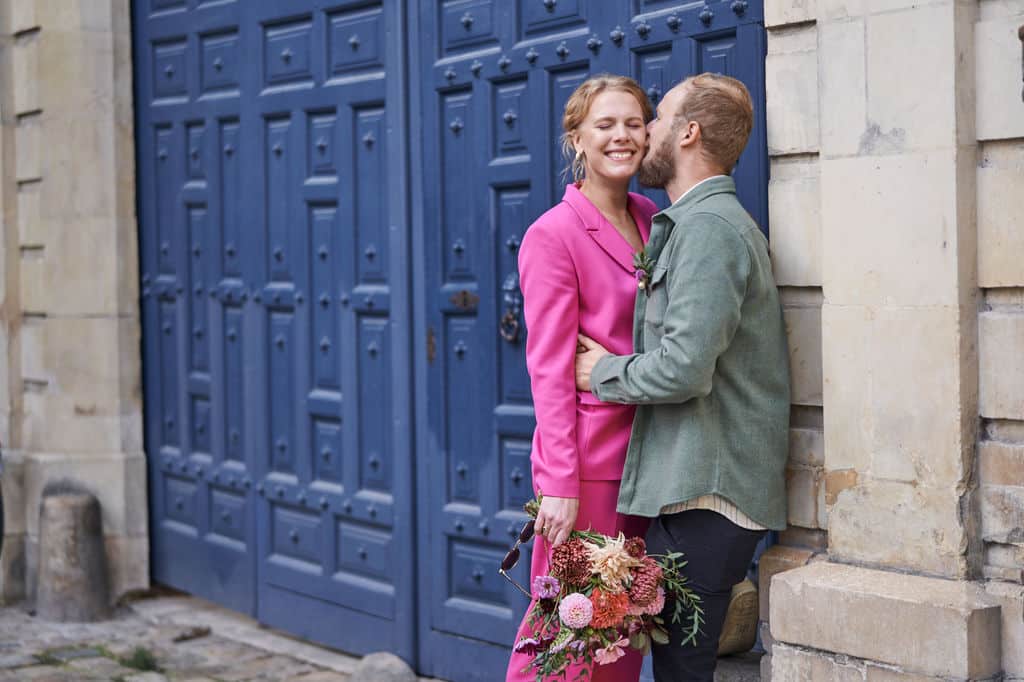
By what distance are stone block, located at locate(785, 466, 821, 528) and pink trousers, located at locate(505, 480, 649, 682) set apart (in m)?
0.41

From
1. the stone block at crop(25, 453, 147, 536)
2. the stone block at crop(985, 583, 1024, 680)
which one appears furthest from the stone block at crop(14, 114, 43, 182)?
the stone block at crop(985, 583, 1024, 680)

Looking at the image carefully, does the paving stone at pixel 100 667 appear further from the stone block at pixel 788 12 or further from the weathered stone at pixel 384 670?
the stone block at pixel 788 12

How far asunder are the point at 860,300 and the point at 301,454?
319cm

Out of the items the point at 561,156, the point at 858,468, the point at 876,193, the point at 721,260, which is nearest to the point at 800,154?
the point at 876,193

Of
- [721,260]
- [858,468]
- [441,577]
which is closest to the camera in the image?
[721,260]

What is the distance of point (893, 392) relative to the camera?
352cm

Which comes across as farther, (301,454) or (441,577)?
(301,454)

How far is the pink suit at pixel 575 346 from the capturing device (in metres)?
3.65

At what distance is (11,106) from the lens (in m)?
7.37

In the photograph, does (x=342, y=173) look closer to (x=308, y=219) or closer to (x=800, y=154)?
(x=308, y=219)

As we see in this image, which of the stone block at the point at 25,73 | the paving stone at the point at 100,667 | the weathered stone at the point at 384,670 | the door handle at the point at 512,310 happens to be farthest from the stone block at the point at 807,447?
the stone block at the point at 25,73

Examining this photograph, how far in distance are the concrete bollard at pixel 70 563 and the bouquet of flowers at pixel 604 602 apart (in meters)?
3.94

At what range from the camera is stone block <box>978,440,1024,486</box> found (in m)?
3.39

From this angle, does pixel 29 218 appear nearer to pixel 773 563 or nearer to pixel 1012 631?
pixel 773 563
